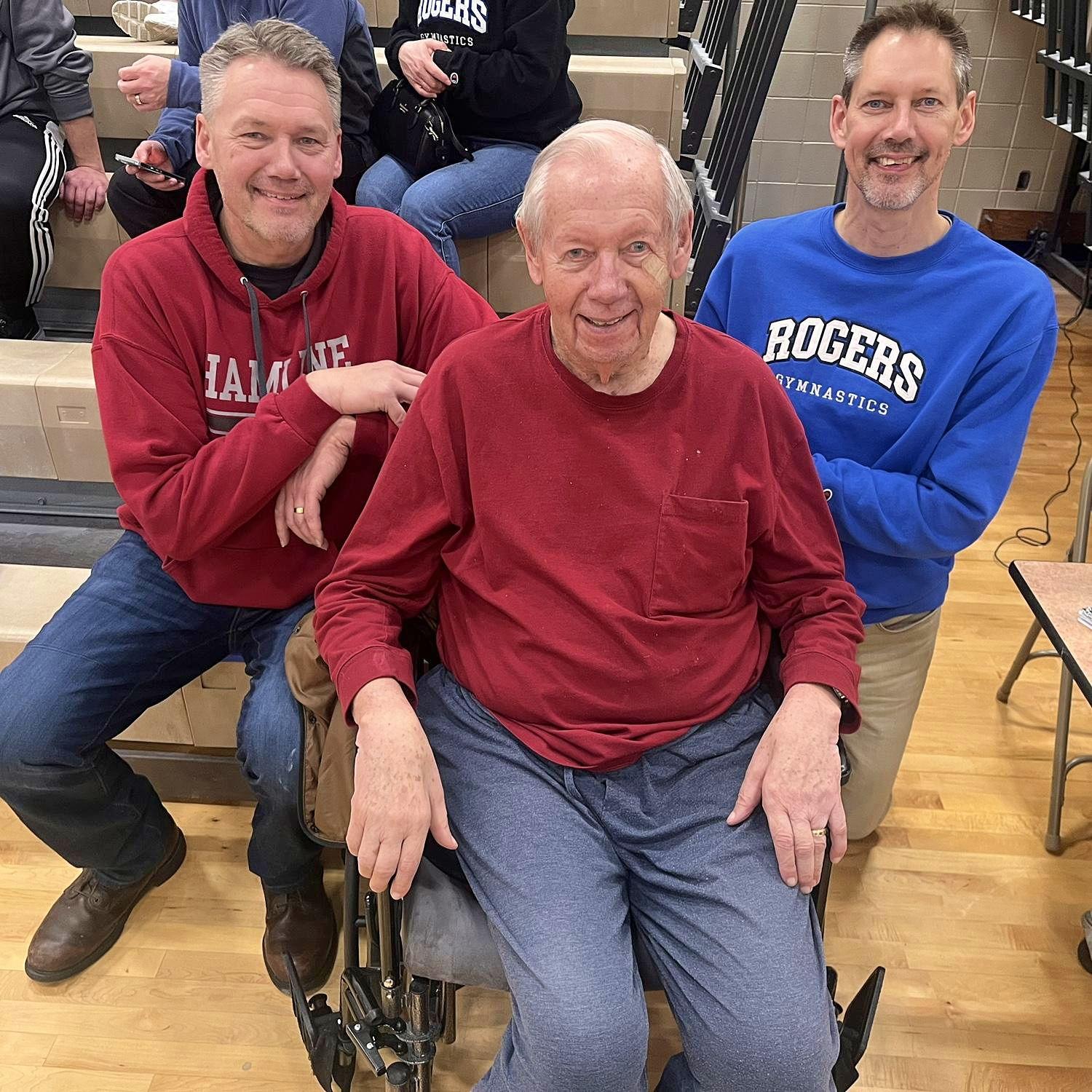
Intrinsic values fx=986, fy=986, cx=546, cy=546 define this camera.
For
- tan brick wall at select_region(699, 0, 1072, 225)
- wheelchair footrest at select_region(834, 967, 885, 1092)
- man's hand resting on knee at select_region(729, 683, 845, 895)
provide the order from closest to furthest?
man's hand resting on knee at select_region(729, 683, 845, 895) → wheelchair footrest at select_region(834, 967, 885, 1092) → tan brick wall at select_region(699, 0, 1072, 225)

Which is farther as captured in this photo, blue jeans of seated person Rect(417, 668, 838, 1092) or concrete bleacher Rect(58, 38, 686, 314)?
concrete bleacher Rect(58, 38, 686, 314)

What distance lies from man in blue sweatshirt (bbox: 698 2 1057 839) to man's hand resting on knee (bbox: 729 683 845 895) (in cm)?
35

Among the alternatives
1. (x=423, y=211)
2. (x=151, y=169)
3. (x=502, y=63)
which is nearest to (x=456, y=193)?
(x=423, y=211)

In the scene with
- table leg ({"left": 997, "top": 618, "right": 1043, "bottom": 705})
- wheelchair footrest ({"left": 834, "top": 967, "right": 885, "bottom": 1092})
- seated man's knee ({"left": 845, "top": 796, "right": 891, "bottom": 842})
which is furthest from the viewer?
table leg ({"left": 997, "top": 618, "right": 1043, "bottom": 705})

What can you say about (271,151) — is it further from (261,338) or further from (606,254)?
(606,254)

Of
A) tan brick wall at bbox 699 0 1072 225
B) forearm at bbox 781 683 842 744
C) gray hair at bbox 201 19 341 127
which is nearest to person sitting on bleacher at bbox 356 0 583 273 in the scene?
gray hair at bbox 201 19 341 127

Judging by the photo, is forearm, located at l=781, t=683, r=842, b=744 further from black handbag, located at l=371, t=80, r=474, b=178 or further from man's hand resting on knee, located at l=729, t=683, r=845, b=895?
black handbag, located at l=371, t=80, r=474, b=178

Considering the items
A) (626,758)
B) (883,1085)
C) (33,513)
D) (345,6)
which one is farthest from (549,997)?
(345,6)

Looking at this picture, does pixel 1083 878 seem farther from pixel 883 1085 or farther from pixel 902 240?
pixel 902 240

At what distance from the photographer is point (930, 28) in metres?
1.42

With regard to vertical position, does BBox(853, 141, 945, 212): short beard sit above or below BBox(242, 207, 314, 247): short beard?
above

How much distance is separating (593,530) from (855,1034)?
76 cm

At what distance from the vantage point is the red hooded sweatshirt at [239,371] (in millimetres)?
1448

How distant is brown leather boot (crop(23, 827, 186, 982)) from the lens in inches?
66.7
